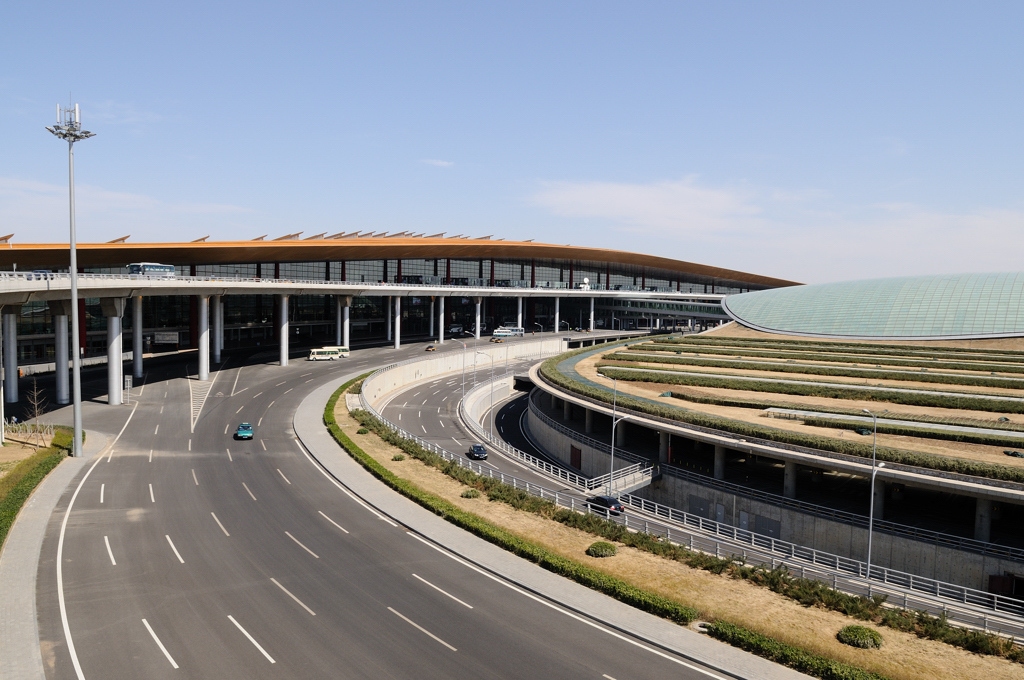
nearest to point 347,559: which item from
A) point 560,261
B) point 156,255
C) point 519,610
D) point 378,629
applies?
point 378,629

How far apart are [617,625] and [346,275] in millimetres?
108543

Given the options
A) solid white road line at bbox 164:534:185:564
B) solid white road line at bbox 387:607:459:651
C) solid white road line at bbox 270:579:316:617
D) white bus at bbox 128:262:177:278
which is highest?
white bus at bbox 128:262:177:278

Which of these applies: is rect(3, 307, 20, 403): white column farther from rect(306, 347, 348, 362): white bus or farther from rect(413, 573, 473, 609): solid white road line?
rect(413, 573, 473, 609): solid white road line

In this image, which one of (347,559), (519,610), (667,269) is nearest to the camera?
(519,610)

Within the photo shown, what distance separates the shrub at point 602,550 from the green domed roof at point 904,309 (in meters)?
85.1

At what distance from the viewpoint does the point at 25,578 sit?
27297 millimetres

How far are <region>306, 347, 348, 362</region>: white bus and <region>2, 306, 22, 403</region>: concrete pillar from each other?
3772 cm

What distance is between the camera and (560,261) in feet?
527

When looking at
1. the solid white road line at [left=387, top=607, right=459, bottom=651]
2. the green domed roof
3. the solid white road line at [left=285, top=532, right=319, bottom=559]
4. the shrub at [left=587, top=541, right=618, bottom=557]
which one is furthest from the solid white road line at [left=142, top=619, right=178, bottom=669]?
the green domed roof

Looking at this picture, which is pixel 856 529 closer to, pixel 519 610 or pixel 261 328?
pixel 519 610

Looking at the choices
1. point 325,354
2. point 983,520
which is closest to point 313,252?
point 325,354

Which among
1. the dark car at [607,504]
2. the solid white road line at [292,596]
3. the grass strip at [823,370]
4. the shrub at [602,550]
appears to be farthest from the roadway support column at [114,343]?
the grass strip at [823,370]

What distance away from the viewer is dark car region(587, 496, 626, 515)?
40625mm

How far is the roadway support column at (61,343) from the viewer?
58812 millimetres
